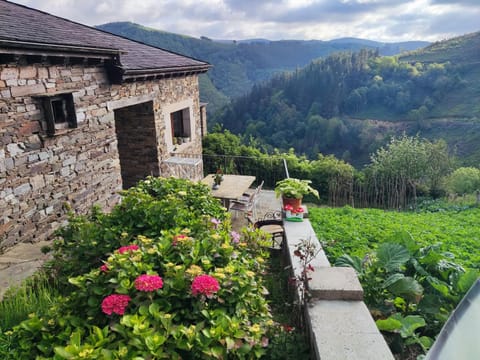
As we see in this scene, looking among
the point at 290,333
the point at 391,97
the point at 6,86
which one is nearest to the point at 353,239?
the point at 290,333

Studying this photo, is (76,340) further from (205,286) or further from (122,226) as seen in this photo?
(122,226)

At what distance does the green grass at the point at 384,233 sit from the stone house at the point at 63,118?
432cm

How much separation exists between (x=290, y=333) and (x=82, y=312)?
146 cm

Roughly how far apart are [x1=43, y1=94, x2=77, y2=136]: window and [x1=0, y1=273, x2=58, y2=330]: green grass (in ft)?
10.4

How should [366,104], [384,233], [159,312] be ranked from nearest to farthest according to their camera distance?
[159,312]
[384,233]
[366,104]

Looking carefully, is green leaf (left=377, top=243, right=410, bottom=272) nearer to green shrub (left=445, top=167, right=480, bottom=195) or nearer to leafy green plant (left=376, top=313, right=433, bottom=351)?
leafy green plant (left=376, top=313, right=433, bottom=351)

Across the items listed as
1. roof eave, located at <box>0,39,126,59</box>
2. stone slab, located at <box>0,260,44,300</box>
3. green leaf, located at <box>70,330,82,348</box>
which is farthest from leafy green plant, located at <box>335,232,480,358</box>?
roof eave, located at <box>0,39,126,59</box>

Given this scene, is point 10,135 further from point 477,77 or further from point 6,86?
point 477,77

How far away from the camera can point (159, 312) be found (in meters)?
1.94

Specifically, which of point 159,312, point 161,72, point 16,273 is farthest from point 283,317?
point 161,72

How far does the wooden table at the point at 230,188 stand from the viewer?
7469 mm

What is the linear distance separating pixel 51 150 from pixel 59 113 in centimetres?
68

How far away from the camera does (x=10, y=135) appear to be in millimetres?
4734

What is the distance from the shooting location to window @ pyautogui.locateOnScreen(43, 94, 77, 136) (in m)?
5.30
